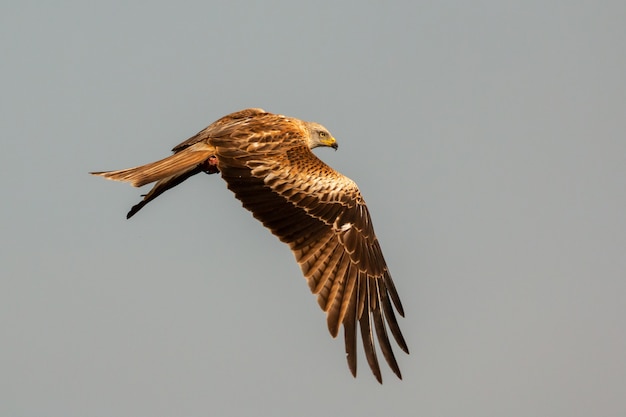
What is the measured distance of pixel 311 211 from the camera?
14.6 meters

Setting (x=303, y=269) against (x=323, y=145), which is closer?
(x=303, y=269)

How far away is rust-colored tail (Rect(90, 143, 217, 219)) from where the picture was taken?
14.8m

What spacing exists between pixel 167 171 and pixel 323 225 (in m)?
2.36

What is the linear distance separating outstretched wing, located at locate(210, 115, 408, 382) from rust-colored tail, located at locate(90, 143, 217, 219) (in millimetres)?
325

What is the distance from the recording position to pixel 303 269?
46.1ft

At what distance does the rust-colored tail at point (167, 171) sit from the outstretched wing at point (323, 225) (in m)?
0.33

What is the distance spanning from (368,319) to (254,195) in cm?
226

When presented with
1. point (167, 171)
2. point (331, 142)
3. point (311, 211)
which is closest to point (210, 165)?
point (167, 171)

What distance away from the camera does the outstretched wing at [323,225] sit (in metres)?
13.8

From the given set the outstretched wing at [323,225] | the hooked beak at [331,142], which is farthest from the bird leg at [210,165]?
the hooked beak at [331,142]

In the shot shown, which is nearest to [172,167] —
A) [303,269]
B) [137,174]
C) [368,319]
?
[137,174]

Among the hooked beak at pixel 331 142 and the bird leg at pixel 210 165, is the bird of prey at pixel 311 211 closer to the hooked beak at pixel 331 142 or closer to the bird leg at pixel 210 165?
the bird leg at pixel 210 165

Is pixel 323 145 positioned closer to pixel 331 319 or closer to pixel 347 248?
pixel 347 248

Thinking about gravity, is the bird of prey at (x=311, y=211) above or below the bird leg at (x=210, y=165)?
below
